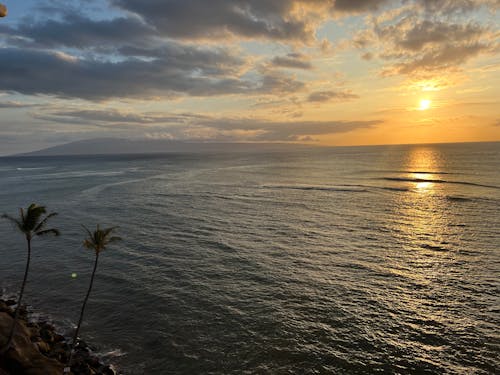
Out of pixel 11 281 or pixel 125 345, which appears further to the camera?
pixel 11 281

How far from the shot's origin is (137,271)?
48.6m

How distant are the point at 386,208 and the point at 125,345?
Result: 73.4m

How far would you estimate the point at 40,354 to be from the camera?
91.3 feet

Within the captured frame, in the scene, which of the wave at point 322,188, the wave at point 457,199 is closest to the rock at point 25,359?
the wave at point 457,199

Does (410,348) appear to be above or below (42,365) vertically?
below

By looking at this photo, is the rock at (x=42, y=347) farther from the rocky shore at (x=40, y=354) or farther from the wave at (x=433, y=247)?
the wave at (x=433, y=247)

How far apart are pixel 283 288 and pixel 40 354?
86.8 feet

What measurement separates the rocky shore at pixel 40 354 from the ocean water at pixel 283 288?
5.81ft

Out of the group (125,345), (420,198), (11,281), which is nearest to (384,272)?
(125,345)

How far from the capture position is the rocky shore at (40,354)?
2575 centimetres

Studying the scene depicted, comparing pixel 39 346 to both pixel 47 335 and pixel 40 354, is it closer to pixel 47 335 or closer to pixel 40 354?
pixel 40 354

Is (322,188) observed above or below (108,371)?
above

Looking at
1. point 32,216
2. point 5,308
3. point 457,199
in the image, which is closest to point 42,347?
point 5,308

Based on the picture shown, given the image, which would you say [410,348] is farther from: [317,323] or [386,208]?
[386,208]
